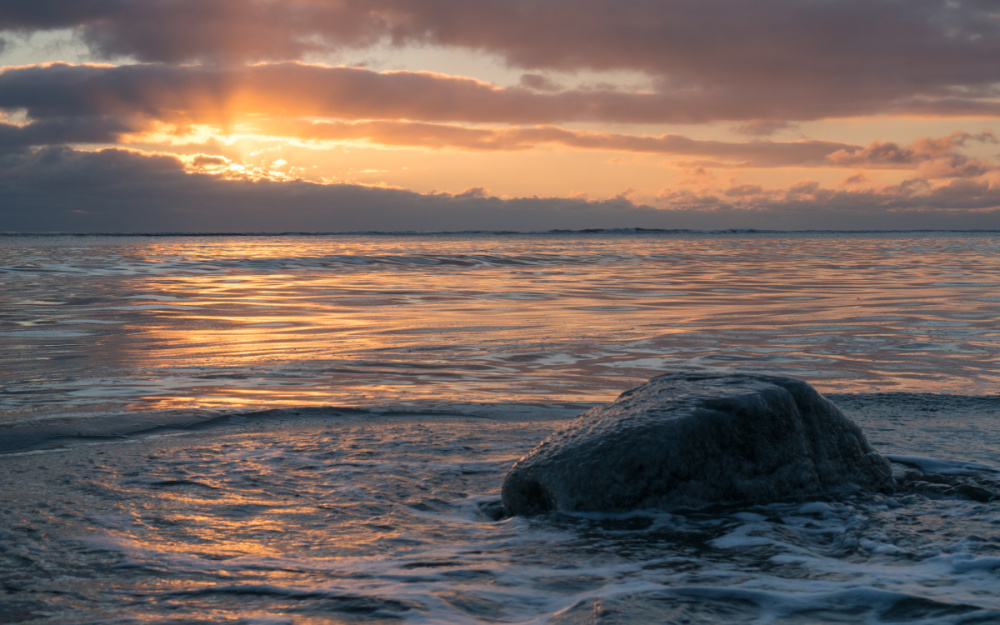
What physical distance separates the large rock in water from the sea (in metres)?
0.12

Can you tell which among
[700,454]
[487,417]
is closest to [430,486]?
[700,454]

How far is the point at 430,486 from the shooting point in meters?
4.29

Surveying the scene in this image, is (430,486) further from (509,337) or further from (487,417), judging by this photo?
(509,337)

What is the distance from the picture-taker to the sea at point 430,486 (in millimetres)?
2930

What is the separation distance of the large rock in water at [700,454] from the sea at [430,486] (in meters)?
0.12

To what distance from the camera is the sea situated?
2930 mm

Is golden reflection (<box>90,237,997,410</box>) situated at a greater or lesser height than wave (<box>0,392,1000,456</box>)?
greater

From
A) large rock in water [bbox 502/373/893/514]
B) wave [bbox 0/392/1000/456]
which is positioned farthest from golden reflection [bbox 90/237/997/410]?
large rock in water [bbox 502/373/893/514]

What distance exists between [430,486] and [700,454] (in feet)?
4.65

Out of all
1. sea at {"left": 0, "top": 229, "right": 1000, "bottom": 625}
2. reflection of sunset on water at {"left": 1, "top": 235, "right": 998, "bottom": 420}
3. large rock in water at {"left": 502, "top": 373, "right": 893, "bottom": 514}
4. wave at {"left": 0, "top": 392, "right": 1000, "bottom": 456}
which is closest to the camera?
sea at {"left": 0, "top": 229, "right": 1000, "bottom": 625}

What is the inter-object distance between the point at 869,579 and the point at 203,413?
443 centimetres

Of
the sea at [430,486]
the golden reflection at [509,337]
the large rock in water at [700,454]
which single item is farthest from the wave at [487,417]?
the large rock in water at [700,454]

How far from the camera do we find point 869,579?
10.2 feet

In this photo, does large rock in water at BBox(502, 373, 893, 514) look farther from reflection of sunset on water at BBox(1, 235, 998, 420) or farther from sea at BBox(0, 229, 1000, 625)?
reflection of sunset on water at BBox(1, 235, 998, 420)
